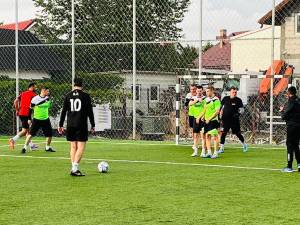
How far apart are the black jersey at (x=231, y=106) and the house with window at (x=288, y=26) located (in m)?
5.00

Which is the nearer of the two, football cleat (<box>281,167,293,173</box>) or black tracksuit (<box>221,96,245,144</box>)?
football cleat (<box>281,167,293,173</box>)

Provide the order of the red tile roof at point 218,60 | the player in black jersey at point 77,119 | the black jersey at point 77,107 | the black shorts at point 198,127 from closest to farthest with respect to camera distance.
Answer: the player in black jersey at point 77,119
the black jersey at point 77,107
the black shorts at point 198,127
the red tile roof at point 218,60

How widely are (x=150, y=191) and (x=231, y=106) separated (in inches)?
330

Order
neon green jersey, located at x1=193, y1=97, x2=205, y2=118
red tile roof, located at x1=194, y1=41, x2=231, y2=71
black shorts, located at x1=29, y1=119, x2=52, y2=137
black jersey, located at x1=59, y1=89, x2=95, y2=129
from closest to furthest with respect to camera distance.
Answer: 1. black jersey, located at x1=59, y1=89, x2=95, y2=129
2. neon green jersey, located at x1=193, y1=97, x2=205, y2=118
3. black shorts, located at x1=29, y1=119, x2=52, y2=137
4. red tile roof, located at x1=194, y1=41, x2=231, y2=71

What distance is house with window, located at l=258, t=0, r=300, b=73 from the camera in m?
23.2

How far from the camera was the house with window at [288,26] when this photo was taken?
2316 cm

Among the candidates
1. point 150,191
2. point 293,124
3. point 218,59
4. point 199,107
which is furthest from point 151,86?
point 150,191

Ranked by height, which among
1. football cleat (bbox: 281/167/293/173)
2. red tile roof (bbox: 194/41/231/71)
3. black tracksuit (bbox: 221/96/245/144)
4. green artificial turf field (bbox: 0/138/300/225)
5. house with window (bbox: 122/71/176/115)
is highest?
red tile roof (bbox: 194/41/231/71)

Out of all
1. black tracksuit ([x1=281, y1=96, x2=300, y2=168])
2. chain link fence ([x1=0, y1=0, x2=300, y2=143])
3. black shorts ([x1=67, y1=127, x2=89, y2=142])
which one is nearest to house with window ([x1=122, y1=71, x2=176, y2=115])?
chain link fence ([x1=0, y1=0, x2=300, y2=143])

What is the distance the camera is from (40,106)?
726 inches

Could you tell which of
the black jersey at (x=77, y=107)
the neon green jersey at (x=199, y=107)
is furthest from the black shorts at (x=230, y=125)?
the black jersey at (x=77, y=107)

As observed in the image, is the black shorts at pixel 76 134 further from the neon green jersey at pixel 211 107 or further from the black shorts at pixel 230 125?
the black shorts at pixel 230 125

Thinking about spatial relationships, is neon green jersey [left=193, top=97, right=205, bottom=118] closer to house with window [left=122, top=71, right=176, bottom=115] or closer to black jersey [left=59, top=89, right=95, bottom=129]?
black jersey [left=59, top=89, right=95, bottom=129]

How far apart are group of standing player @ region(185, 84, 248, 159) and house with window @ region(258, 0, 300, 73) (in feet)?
17.0
